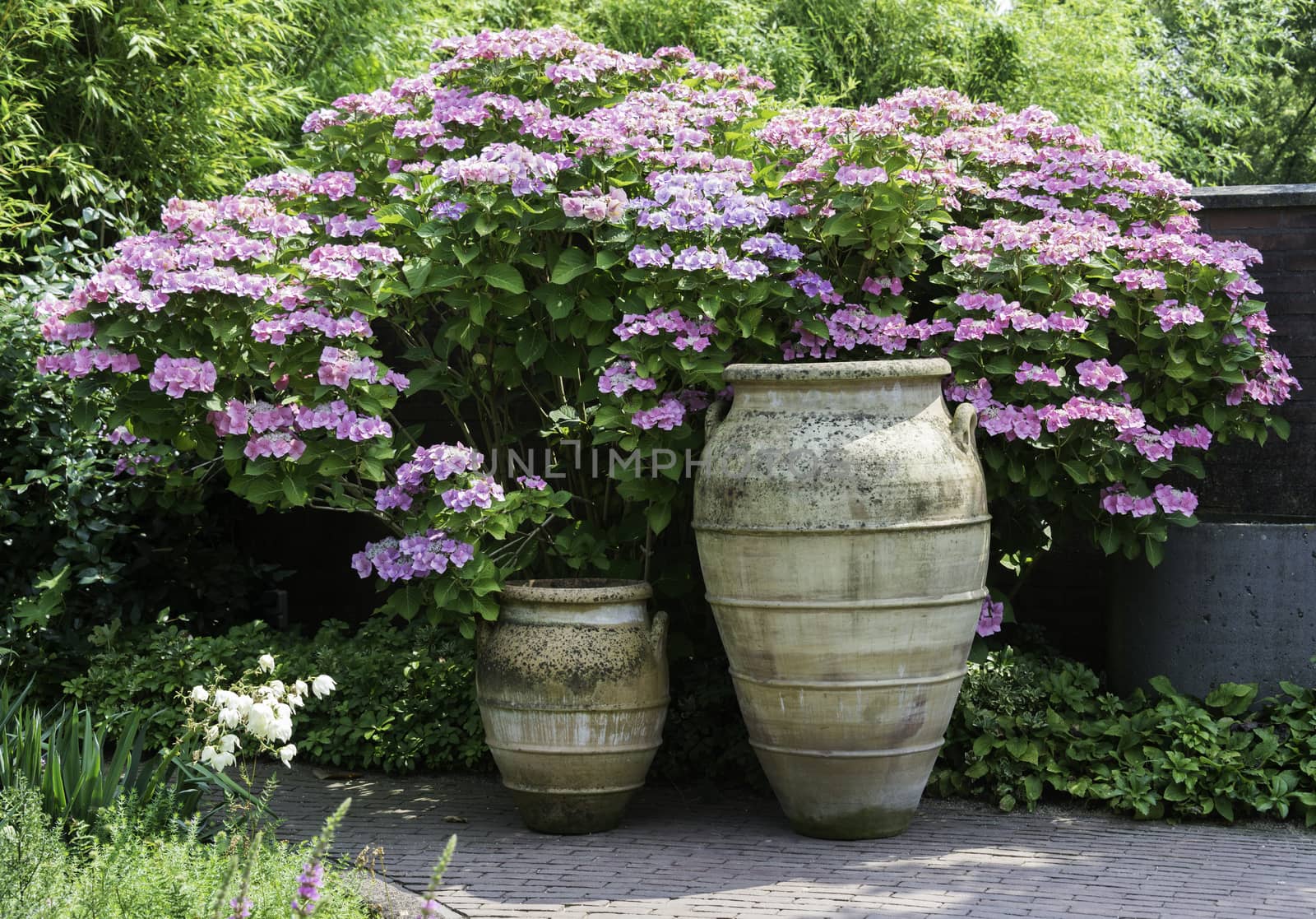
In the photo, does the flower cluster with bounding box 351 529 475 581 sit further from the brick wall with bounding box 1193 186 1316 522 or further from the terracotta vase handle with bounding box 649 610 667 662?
the brick wall with bounding box 1193 186 1316 522

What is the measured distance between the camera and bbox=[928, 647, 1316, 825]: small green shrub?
13.4 ft

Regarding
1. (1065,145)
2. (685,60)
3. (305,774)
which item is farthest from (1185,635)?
(305,774)

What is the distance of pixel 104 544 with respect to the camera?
17.8 ft

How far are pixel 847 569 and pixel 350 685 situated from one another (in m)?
2.15

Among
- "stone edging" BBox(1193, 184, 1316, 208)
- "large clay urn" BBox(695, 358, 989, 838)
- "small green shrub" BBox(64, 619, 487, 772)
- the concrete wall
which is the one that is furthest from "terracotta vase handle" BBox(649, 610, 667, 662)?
"stone edging" BBox(1193, 184, 1316, 208)

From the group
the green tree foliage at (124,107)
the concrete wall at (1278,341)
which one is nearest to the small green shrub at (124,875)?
the concrete wall at (1278,341)

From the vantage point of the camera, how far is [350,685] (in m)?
A: 5.05

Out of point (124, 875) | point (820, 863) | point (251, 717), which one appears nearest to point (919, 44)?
point (820, 863)

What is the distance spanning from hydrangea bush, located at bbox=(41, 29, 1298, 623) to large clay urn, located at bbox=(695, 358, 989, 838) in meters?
0.31

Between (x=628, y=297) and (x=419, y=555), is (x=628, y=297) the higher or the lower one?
the higher one

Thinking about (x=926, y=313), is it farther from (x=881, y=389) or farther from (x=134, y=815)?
(x=134, y=815)

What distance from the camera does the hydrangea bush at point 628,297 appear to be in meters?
3.95

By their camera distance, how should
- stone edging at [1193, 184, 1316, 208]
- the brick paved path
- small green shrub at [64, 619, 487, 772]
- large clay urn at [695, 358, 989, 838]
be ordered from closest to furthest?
the brick paved path → large clay urn at [695, 358, 989, 838] → small green shrub at [64, 619, 487, 772] → stone edging at [1193, 184, 1316, 208]

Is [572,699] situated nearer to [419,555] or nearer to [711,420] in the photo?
[419,555]
